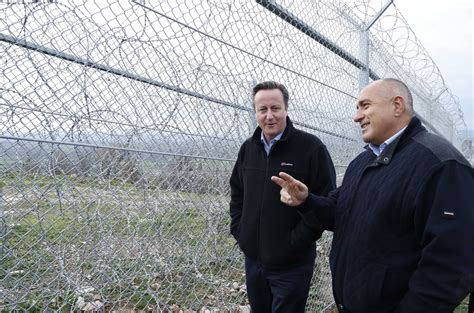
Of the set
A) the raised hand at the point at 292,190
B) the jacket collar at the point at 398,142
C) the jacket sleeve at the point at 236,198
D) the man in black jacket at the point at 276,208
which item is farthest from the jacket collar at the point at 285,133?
the jacket collar at the point at 398,142

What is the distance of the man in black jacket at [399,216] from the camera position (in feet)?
4.39

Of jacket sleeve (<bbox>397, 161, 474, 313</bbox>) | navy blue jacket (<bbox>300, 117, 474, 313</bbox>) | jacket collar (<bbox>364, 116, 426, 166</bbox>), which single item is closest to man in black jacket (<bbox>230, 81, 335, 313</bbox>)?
navy blue jacket (<bbox>300, 117, 474, 313</bbox>)

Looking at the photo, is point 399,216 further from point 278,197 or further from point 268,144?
point 268,144

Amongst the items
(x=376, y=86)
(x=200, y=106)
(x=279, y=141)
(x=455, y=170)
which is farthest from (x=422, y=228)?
(x=200, y=106)

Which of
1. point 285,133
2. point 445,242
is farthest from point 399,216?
point 285,133

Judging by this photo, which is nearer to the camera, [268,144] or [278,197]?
[278,197]

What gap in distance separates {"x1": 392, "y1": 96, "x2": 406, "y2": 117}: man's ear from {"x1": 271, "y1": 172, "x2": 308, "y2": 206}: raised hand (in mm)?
524

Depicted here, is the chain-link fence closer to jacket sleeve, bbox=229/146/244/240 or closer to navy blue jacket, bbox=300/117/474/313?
Answer: jacket sleeve, bbox=229/146/244/240

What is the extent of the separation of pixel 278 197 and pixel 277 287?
1.70ft

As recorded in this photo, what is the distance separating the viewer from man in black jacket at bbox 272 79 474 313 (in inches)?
52.6

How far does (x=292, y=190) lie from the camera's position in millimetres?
1787

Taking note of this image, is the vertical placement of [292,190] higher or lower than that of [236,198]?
higher

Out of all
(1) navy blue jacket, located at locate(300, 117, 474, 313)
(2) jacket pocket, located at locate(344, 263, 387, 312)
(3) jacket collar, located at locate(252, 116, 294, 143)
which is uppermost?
(3) jacket collar, located at locate(252, 116, 294, 143)

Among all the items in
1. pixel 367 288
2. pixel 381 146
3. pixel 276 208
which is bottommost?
pixel 367 288
